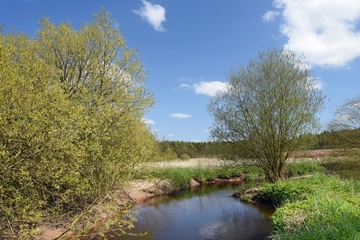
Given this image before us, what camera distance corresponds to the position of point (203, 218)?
49.6 feet

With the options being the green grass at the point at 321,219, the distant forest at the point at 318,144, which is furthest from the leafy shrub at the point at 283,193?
the distant forest at the point at 318,144

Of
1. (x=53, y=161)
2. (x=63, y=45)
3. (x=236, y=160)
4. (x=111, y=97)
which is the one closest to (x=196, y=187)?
(x=236, y=160)

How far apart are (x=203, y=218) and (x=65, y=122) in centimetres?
950

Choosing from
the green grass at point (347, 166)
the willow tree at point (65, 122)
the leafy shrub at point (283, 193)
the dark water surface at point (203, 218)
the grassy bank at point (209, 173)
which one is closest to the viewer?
the willow tree at point (65, 122)

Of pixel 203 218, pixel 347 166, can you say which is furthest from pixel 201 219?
pixel 347 166

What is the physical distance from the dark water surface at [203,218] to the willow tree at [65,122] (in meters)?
3.12

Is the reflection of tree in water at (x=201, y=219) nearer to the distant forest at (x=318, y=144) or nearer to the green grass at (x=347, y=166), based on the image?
the distant forest at (x=318, y=144)

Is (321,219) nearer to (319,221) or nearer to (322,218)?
(322,218)

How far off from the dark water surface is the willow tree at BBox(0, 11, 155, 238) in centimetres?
312

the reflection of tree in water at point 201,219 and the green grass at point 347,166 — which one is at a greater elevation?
the green grass at point 347,166

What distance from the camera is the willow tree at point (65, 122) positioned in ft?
24.2

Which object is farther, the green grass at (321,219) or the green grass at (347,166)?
the green grass at (347,166)

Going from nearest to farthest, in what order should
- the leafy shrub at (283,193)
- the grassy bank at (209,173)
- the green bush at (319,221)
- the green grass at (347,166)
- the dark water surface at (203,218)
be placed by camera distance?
the green bush at (319,221)
the dark water surface at (203,218)
the leafy shrub at (283,193)
the green grass at (347,166)
the grassy bank at (209,173)

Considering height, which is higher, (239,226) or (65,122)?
(65,122)
